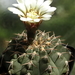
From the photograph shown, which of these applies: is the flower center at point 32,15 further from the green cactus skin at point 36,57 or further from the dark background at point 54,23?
the dark background at point 54,23

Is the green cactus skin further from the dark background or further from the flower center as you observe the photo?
the dark background

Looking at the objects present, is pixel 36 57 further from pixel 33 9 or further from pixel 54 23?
pixel 54 23

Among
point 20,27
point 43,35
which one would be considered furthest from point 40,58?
point 20,27

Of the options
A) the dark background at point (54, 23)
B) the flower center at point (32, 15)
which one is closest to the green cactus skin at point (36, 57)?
the flower center at point (32, 15)

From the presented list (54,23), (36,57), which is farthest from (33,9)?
(54,23)

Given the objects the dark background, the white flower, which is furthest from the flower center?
the dark background

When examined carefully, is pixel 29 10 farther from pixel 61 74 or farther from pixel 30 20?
pixel 61 74
